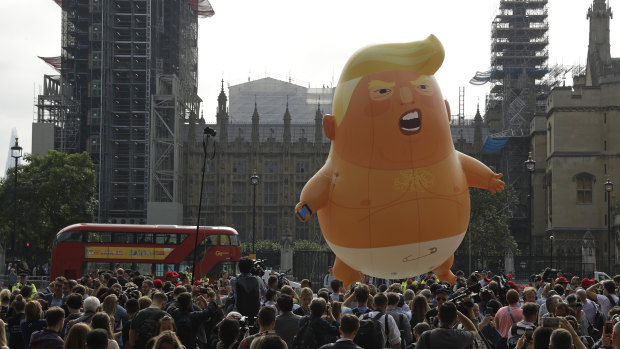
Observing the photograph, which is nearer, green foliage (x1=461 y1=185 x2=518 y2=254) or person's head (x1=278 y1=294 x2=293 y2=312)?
person's head (x1=278 y1=294 x2=293 y2=312)

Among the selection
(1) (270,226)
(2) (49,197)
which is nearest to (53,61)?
(1) (270,226)

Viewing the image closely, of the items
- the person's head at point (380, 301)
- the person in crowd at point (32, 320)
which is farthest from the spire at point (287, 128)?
the person in crowd at point (32, 320)

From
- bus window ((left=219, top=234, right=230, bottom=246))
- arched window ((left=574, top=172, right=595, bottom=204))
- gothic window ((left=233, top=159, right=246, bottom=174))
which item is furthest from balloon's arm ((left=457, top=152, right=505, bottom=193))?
gothic window ((left=233, top=159, right=246, bottom=174))

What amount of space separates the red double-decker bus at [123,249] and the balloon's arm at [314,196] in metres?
20.6

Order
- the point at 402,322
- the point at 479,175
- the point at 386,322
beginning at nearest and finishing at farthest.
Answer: the point at 386,322 → the point at 402,322 → the point at 479,175

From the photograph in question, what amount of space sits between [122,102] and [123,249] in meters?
26.3

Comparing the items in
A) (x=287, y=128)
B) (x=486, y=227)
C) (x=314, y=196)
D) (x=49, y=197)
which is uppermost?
(x=287, y=128)

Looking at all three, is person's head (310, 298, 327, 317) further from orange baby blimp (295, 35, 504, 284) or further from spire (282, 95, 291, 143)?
spire (282, 95, 291, 143)

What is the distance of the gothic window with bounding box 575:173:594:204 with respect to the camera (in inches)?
2083

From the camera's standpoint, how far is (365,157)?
488 inches

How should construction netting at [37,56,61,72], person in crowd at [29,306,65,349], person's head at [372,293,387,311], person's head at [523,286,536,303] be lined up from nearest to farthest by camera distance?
person in crowd at [29,306,65,349], person's head at [372,293,387,311], person's head at [523,286,536,303], construction netting at [37,56,61,72]

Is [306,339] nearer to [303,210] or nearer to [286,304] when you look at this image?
[286,304]

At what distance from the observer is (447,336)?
7.06 meters

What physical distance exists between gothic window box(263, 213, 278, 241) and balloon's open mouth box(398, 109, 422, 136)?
5880 cm
